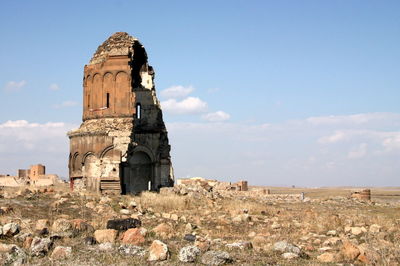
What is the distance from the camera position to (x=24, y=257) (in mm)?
6766

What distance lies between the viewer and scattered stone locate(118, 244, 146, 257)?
6.98 metres

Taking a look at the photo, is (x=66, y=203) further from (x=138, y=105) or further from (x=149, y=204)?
(x=138, y=105)

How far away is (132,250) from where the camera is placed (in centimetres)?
708

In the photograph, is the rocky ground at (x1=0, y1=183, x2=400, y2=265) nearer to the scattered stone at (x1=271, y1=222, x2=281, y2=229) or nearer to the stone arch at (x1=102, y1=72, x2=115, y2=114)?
the scattered stone at (x1=271, y1=222, x2=281, y2=229)

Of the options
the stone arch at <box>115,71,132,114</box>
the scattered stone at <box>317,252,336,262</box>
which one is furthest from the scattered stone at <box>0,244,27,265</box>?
the stone arch at <box>115,71,132,114</box>

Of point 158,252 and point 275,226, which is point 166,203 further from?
point 158,252

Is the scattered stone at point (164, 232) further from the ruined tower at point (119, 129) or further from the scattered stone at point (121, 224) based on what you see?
the ruined tower at point (119, 129)

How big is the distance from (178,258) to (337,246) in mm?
3214

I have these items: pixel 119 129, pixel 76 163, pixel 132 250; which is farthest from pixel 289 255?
pixel 76 163

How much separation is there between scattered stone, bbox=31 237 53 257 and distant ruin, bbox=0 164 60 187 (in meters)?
24.7

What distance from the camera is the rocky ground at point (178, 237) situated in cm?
680

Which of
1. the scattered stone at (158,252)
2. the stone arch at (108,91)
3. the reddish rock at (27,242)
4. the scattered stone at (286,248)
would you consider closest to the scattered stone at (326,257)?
the scattered stone at (286,248)

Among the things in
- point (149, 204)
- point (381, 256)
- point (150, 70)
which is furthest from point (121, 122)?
point (381, 256)

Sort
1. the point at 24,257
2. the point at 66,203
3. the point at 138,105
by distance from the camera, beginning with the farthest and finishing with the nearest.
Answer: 1. the point at 138,105
2. the point at 66,203
3. the point at 24,257
